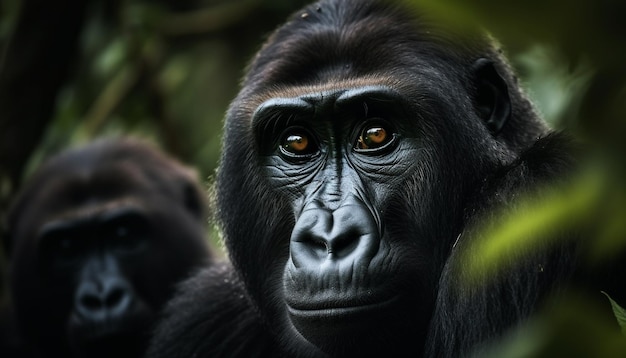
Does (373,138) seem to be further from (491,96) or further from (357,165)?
(491,96)

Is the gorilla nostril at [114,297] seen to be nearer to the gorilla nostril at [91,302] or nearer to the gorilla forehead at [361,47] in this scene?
the gorilla nostril at [91,302]

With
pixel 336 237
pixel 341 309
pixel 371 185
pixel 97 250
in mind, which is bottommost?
pixel 97 250

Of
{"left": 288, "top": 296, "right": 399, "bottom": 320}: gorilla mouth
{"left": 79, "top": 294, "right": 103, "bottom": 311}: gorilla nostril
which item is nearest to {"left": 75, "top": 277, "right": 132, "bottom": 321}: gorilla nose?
{"left": 79, "top": 294, "right": 103, "bottom": 311}: gorilla nostril

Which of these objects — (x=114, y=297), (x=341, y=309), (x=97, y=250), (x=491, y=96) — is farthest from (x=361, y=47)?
(x=97, y=250)

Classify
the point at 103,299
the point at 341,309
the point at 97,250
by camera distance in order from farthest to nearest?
the point at 97,250
the point at 103,299
the point at 341,309

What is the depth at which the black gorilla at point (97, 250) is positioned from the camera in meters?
6.12

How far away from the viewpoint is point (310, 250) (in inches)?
130

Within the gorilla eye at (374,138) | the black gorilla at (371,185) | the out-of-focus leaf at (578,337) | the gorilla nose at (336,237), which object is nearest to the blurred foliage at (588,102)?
the out-of-focus leaf at (578,337)

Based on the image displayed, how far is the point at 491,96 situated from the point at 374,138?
59cm

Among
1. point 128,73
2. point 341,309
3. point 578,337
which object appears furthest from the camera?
point 128,73

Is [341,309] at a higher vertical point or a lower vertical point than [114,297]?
higher

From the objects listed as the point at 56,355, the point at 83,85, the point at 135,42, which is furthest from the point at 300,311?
the point at 83,85

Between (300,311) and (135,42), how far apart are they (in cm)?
483

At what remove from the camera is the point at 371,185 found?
139 inches
